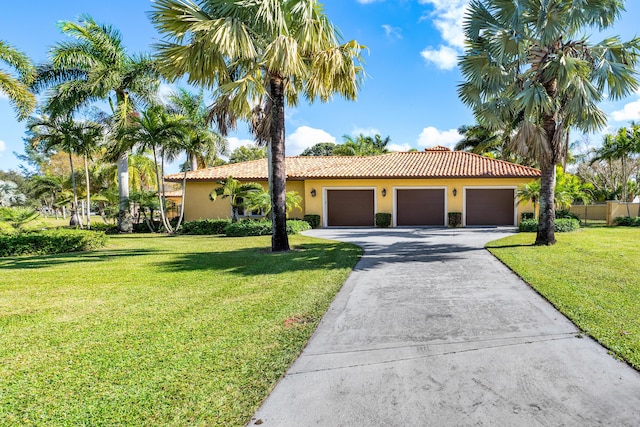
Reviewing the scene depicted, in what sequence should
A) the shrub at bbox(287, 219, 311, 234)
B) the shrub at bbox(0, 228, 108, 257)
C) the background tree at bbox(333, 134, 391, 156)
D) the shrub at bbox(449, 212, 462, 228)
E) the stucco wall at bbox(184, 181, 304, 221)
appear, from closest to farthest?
the shrub at bbox(0, 228, 108, 257)
the shrub at bbox(287, 219, 311, 234)
the shrub at bbox(449, 212, 462, 228)
the stucco wall at bbox(184, 181, 304, 221)
the background tree at bbox(333, 134, 391, 156)

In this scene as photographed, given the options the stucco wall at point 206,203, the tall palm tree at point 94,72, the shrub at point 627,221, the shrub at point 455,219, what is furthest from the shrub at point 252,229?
the shrub at point 627,221

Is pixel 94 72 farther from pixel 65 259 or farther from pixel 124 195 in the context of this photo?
pixel 65 259

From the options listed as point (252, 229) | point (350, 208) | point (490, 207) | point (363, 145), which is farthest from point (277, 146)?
point (363, 145)

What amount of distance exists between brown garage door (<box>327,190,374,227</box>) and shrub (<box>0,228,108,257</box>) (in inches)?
494

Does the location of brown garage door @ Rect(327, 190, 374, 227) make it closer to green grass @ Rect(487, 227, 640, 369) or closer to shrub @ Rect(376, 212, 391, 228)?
shrub @ Rect(376, 212, 391, 228)

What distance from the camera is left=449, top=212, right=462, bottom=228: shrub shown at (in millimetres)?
19312

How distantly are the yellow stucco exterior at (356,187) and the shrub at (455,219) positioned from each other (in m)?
0.50

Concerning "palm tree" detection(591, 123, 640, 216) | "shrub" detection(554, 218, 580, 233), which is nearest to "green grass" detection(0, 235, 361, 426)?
"shrub" detection(554, 218, 580, 233)

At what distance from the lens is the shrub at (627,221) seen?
18734mm

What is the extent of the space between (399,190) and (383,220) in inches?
90.5

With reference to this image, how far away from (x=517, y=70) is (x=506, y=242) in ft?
18.9

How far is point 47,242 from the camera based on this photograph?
11508mm

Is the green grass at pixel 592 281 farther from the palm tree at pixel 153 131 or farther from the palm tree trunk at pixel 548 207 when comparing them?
the palm tree at pixel 153 131

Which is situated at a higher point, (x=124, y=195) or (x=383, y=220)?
(x=124, y=195)
